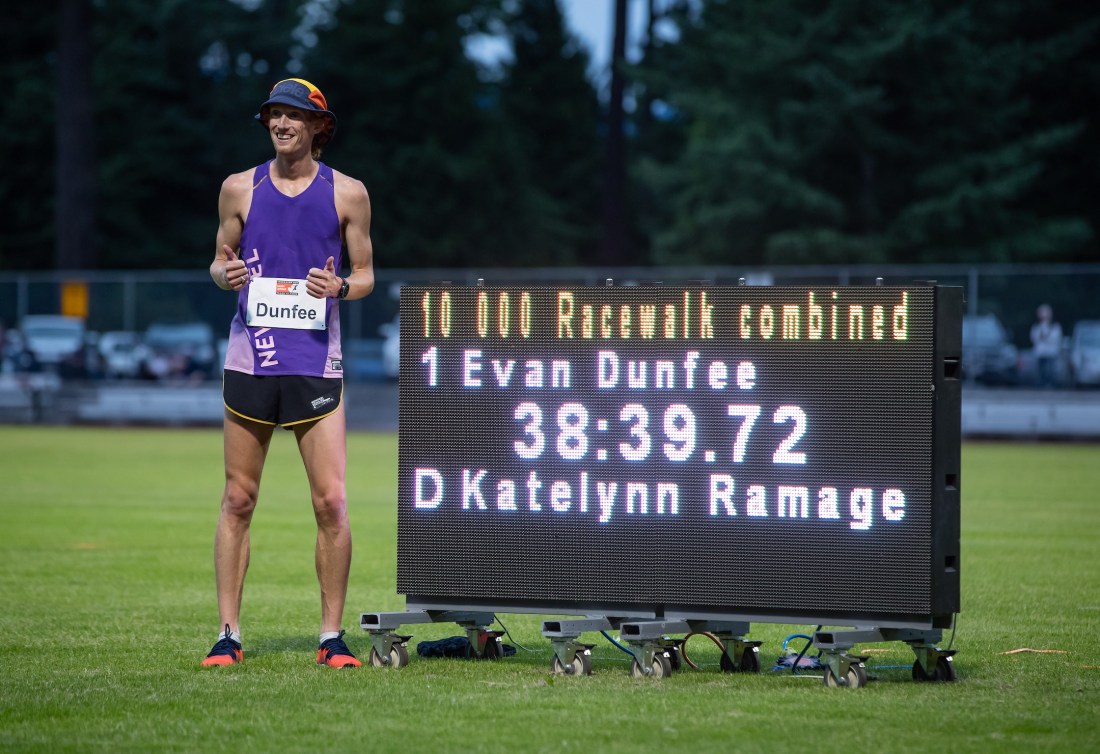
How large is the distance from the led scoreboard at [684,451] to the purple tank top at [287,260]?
402mm

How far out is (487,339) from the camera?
25.7 ft

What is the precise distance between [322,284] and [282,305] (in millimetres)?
226

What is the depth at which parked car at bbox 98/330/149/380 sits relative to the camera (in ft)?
121

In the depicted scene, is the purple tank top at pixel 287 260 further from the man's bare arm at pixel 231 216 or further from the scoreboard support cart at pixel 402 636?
Answer: the scoreboard support cart at pixel 402 636

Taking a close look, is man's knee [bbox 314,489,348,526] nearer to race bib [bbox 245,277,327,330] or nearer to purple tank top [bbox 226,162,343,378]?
purple tank top [bbox 226,162,343,378]

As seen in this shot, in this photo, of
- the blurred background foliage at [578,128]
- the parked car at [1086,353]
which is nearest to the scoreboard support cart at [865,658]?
the parked car at [1086,353]

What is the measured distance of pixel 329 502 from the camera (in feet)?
25.8

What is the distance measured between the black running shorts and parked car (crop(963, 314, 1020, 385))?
23.9 m

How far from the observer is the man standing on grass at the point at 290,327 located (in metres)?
7.75

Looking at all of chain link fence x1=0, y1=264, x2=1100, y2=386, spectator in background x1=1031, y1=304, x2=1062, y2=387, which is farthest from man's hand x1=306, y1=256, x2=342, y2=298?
spectator in background x1=1031, y1=304, x2=1062, y2=387

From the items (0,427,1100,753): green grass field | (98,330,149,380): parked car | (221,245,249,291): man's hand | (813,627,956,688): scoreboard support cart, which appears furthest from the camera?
(98,330,149,380): parked car

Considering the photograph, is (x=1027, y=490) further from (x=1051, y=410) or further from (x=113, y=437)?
(x=113, y=437)

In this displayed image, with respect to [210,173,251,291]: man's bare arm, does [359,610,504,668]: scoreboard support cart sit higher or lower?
lower

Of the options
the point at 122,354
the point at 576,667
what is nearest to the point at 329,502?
the point at 576,667
